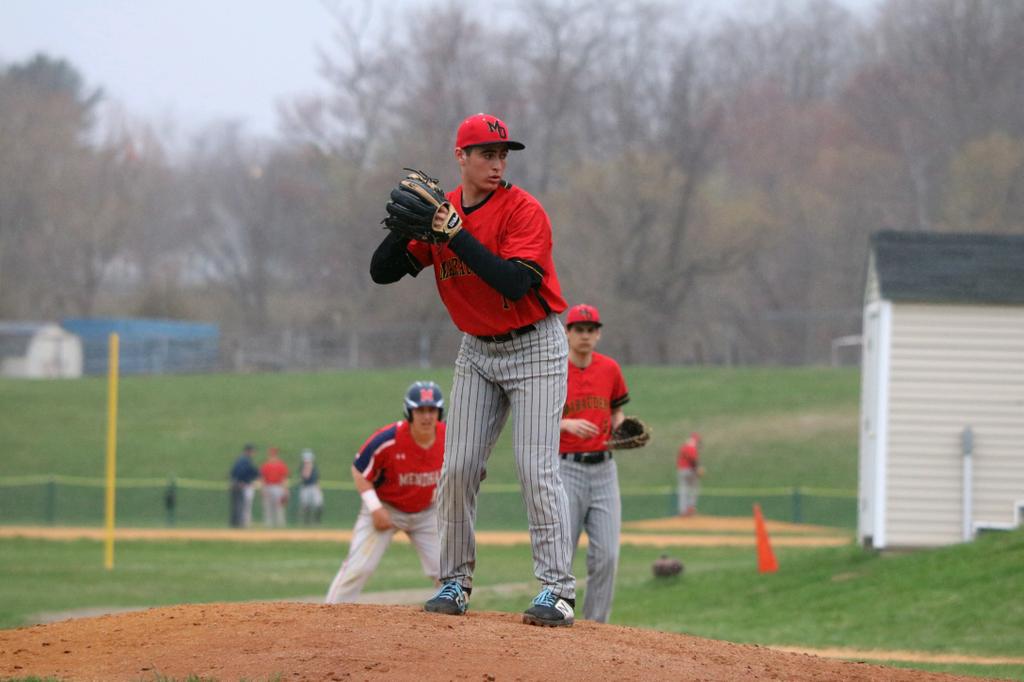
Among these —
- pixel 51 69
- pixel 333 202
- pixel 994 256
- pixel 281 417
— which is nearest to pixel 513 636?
pixel 994 256

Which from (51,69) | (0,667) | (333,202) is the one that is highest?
(51,69)

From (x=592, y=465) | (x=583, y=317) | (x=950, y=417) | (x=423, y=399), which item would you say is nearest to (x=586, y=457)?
(x=592, y=465)

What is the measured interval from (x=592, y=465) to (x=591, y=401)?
0.43 meters

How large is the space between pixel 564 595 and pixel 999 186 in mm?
50017

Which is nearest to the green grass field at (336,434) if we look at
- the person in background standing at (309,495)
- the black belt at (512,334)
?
the person in background standing at (309,495)

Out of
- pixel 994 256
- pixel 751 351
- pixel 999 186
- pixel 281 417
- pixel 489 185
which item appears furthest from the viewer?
pixel 751 351

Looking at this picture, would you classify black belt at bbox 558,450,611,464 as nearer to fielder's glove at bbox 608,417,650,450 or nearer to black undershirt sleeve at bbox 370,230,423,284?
fielder's glove at bbox 608,417,650,450

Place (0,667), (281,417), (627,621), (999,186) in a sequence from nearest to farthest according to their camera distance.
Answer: (0,667), (627,621), (281,417), (999,186)

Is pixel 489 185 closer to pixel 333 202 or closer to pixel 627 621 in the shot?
pixel 627 621

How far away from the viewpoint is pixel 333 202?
5300cm

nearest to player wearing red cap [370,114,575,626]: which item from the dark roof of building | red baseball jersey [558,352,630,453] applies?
red baseball jersey [558,352,630,453]

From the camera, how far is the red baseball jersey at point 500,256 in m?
6.31

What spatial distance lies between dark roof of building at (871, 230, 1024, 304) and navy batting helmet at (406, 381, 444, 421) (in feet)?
29.7

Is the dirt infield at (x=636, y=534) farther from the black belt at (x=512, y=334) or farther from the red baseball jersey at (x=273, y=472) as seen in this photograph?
the black belt at (x=512, y=334)
